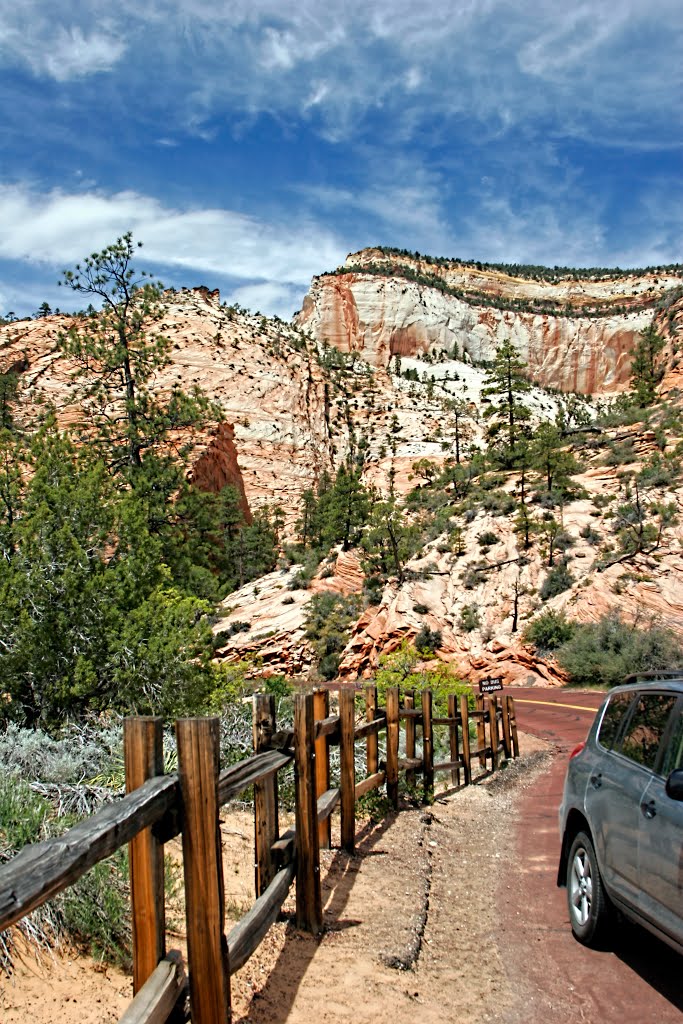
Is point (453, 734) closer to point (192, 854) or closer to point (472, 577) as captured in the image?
point (192, 854)

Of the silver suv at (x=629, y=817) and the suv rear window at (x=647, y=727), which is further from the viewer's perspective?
the suv rear window at (x=647, y=727)

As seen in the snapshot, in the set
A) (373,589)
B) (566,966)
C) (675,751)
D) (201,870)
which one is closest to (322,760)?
(566,966)

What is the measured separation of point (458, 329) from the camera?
104 metres

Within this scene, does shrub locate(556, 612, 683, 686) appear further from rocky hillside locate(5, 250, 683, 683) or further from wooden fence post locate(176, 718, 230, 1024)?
wooden fence post locate(176, 718, 230, 1024)

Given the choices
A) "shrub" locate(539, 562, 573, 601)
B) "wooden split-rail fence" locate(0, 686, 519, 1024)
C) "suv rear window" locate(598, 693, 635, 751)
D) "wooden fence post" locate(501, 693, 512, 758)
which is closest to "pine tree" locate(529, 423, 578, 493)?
"shrub" locate(539, 562, 573, 601)

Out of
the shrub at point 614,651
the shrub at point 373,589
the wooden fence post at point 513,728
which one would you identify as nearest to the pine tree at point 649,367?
the shrub at point 373,589

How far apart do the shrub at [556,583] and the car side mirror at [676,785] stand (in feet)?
94.7

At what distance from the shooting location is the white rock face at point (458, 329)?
9900cm

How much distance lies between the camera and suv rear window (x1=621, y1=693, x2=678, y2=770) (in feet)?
14.7

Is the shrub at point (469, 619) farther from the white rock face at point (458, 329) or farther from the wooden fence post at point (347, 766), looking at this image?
the white rock face at point (458, 329)

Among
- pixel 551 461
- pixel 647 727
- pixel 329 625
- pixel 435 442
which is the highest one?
pixel 435 442

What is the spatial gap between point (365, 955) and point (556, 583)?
28.6 metres

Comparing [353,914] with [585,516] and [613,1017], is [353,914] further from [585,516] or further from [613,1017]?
[585,516]

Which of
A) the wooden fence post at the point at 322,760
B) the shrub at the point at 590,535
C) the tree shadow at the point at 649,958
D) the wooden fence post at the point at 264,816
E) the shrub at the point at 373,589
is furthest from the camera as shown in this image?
the shrub at the point at 373,589
